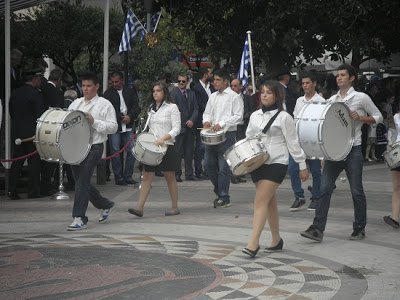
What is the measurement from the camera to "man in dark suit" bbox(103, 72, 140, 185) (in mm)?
17406

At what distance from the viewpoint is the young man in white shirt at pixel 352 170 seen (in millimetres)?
10789

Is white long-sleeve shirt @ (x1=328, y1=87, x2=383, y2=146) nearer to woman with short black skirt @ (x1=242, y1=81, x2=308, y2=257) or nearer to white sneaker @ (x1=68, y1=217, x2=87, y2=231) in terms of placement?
woman with short black skirt @ (x1=242, y1=81, x2=308, y2=257)

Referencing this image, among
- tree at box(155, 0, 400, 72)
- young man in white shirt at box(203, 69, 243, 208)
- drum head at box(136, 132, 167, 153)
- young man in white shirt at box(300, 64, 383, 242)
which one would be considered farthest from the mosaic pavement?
tree at box(155, 0, 400, 72)

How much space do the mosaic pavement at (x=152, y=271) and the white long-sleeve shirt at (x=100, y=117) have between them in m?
1.58

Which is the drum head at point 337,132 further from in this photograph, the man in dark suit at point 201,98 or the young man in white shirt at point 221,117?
the man in dark suit at point 201,98

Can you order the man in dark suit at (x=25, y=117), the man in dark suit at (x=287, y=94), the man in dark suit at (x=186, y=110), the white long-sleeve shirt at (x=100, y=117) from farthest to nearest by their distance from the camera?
the man in dark suit at (x=186, y=110), the man in dark suit at (x=287, y=94), the man in dark suit at (x=25, y=117), the white long-sleeve shirt at (x=100, y=117)

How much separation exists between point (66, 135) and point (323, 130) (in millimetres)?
3219

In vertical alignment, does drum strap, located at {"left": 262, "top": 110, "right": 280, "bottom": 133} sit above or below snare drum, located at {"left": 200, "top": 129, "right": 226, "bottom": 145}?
above

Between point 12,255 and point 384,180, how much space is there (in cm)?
1003

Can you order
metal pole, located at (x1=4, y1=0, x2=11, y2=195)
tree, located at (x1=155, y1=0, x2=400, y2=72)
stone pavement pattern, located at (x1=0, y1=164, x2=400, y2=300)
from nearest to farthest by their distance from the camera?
stone pavement pattern, located at (x1=0, y1=164, x2=400, y2=300) → metal pole, located at (x1=4, y1=0, x2=11, y2=195) → tree, located at (x1=155, y1=0, x2=400, y2=72)

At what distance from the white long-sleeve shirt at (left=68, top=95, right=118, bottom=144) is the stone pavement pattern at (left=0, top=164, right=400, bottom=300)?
1150mm

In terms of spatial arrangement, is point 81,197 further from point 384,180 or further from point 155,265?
point 384,180

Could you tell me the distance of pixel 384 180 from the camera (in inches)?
716

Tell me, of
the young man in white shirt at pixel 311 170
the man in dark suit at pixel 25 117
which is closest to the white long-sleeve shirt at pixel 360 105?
the young man in white shirt at pixel 311 170
